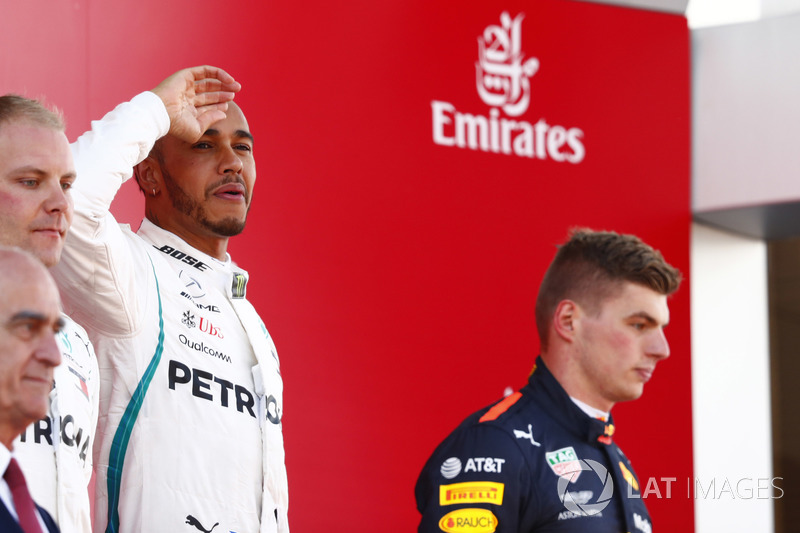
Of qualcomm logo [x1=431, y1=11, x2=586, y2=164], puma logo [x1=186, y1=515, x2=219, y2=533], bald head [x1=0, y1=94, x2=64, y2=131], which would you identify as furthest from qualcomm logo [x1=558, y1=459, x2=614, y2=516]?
qualcomm logo [x1=431, y1=11, x2=586, y2=164]

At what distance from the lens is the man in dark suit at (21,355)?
1.25m

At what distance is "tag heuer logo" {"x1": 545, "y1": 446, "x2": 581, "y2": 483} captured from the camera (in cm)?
203

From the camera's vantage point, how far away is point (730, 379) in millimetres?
4340

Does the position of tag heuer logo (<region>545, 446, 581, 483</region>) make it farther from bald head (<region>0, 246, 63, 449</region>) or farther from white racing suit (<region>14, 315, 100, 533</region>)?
bald head (<region>0, 246, 63, 449</region>)

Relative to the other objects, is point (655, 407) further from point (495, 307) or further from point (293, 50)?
point (293, 50)

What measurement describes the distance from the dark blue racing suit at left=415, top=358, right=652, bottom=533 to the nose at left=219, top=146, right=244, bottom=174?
69 centimetres

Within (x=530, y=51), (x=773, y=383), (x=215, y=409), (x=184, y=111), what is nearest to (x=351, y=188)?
(x=530, y=51)

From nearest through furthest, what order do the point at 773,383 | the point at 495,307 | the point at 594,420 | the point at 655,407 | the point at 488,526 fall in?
the point at 488,526
the point at 594,420
the point at 495,307
the point at 655,407
the point at 773,383

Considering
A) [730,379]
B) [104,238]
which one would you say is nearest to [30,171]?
[104,238]

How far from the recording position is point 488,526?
1902 mm

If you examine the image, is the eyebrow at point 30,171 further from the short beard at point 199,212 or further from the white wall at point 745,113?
the white wall at point 745,113

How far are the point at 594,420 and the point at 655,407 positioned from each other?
1.97m

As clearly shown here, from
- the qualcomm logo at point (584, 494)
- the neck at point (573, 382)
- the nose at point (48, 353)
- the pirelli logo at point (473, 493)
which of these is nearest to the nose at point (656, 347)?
the neck at point (573, 382)

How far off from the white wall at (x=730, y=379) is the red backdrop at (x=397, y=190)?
145 mm
